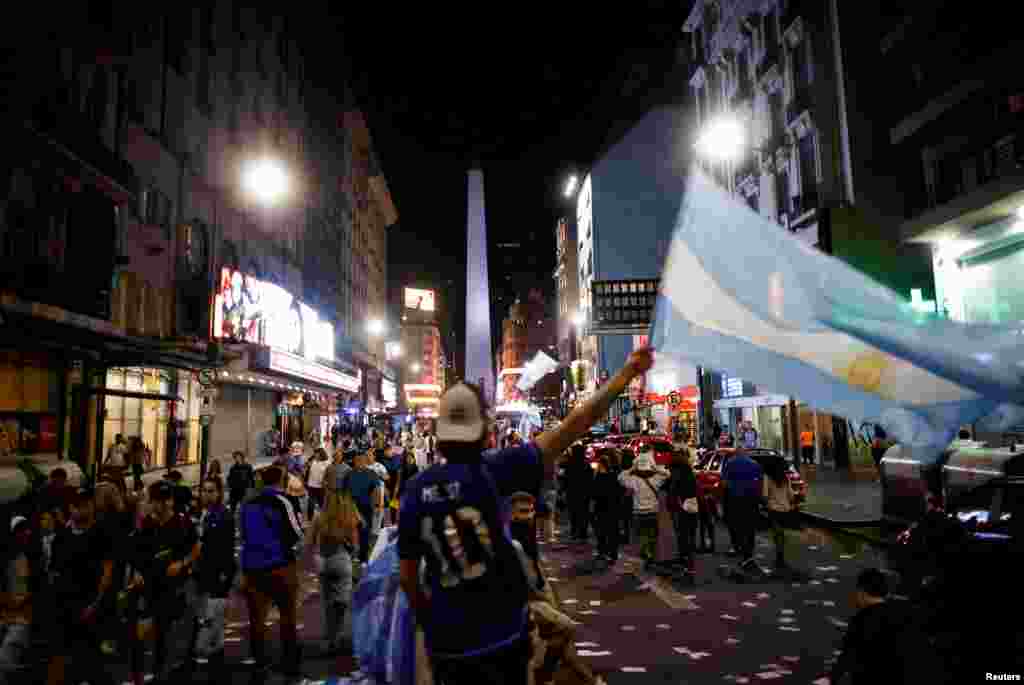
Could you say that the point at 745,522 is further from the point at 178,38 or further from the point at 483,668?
the point at 178,38

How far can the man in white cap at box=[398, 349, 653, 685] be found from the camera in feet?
9.82

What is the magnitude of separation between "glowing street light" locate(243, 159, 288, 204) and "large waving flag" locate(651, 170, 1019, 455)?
29356 millimetres

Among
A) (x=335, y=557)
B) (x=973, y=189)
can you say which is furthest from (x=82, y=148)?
(x=973, y=189)

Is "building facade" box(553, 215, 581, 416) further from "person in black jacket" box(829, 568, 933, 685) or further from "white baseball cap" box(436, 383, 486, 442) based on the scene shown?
"white baseball cap" box(436, 383, 486, 442)

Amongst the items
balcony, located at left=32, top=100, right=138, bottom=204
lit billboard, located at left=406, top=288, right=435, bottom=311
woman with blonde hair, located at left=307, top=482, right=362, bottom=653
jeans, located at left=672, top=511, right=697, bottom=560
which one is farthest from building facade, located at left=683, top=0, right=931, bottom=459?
lit billboard, located at left=406, top=288, right=435, bottom=311

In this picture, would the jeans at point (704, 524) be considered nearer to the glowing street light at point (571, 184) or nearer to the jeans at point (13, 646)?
the jeans at point (13, 646)

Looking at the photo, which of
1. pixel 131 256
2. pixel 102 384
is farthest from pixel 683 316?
pixel 131 256

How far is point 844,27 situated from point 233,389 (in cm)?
2954

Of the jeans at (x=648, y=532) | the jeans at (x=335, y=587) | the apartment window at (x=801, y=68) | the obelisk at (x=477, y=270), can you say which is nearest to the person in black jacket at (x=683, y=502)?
the jeans at (x=648, y=532)

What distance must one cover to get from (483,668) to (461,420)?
1.05 metres

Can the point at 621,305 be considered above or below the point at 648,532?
above

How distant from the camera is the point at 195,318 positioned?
84.9ft

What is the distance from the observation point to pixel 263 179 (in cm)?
3222

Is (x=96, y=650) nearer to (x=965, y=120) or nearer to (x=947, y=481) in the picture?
(x=947, y=481)
